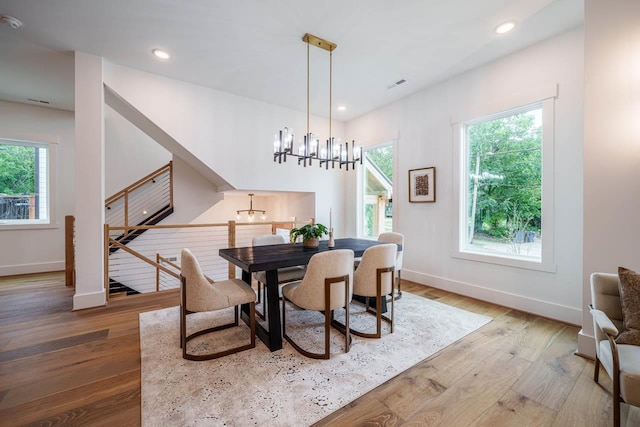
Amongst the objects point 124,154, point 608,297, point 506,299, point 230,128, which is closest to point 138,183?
point 124,154

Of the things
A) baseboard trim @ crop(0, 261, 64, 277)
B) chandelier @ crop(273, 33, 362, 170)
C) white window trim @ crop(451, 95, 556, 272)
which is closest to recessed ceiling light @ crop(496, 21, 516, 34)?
white window trim @ crop(451, 95, 556, 272)

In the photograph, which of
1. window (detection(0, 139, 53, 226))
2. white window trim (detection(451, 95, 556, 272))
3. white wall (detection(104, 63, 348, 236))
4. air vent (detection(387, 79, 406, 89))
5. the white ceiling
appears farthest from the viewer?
window (detection(0, 139, 53, 226))

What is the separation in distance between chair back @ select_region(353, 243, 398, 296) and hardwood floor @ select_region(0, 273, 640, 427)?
0.72 meters

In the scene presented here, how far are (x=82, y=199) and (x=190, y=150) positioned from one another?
1.47 meters

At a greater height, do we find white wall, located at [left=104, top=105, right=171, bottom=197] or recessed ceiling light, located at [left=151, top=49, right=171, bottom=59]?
recessed ceiling light, located at [left=151, top=49, right=171, bottom=59]

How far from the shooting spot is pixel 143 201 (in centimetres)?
575

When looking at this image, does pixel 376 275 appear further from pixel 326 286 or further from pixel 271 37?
pixel 271 37

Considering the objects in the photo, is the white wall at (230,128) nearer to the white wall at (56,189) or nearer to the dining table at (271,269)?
the white wall at (56,189)

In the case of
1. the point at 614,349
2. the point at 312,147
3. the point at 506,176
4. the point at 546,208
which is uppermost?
the point at 312,147

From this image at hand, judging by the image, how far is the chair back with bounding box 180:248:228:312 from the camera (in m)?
2.18

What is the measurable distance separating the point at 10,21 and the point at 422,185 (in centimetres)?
523

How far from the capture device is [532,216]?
324cm

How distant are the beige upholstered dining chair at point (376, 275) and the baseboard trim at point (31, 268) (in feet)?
19.8

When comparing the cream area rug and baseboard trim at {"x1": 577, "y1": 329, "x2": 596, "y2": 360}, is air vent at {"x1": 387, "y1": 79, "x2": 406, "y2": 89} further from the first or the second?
baseboard trim at {"x1": 577, "y1": 329, "x2": 596, "y2": 360}
